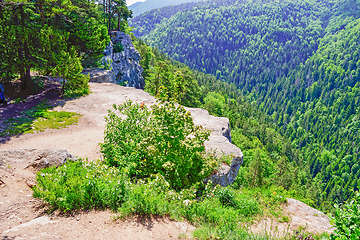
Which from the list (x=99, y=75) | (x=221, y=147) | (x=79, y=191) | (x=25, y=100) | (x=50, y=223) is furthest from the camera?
(x=99, y=75)

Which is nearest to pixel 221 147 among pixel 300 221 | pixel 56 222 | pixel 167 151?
pixel 167 151

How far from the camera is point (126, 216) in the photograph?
5926 millimetres

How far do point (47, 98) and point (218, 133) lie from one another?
15960 mm

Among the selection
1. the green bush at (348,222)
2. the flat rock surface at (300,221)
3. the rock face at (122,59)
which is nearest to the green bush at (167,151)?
the flat rock surface at (300,221)

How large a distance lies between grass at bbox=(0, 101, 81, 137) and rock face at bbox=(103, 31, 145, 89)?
Answer: 50.0ft

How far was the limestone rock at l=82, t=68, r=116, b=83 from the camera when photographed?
26.6m

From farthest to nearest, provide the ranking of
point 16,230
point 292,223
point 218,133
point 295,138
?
1. point 295,138
2. point 218,133
3. point 292,223
4. point 16,230

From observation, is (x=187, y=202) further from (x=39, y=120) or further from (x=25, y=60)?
(x=25, y=60)

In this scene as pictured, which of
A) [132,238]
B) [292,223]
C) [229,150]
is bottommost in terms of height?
[292,223]

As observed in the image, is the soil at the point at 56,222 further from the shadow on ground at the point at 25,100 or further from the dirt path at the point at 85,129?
the shadow on ground at the point at 25,100

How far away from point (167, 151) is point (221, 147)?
482 centimetres

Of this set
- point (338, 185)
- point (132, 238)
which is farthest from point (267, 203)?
point (338, 185)

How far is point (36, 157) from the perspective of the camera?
8.48 metres

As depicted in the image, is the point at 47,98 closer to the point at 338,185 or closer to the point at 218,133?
the point at 218,133
